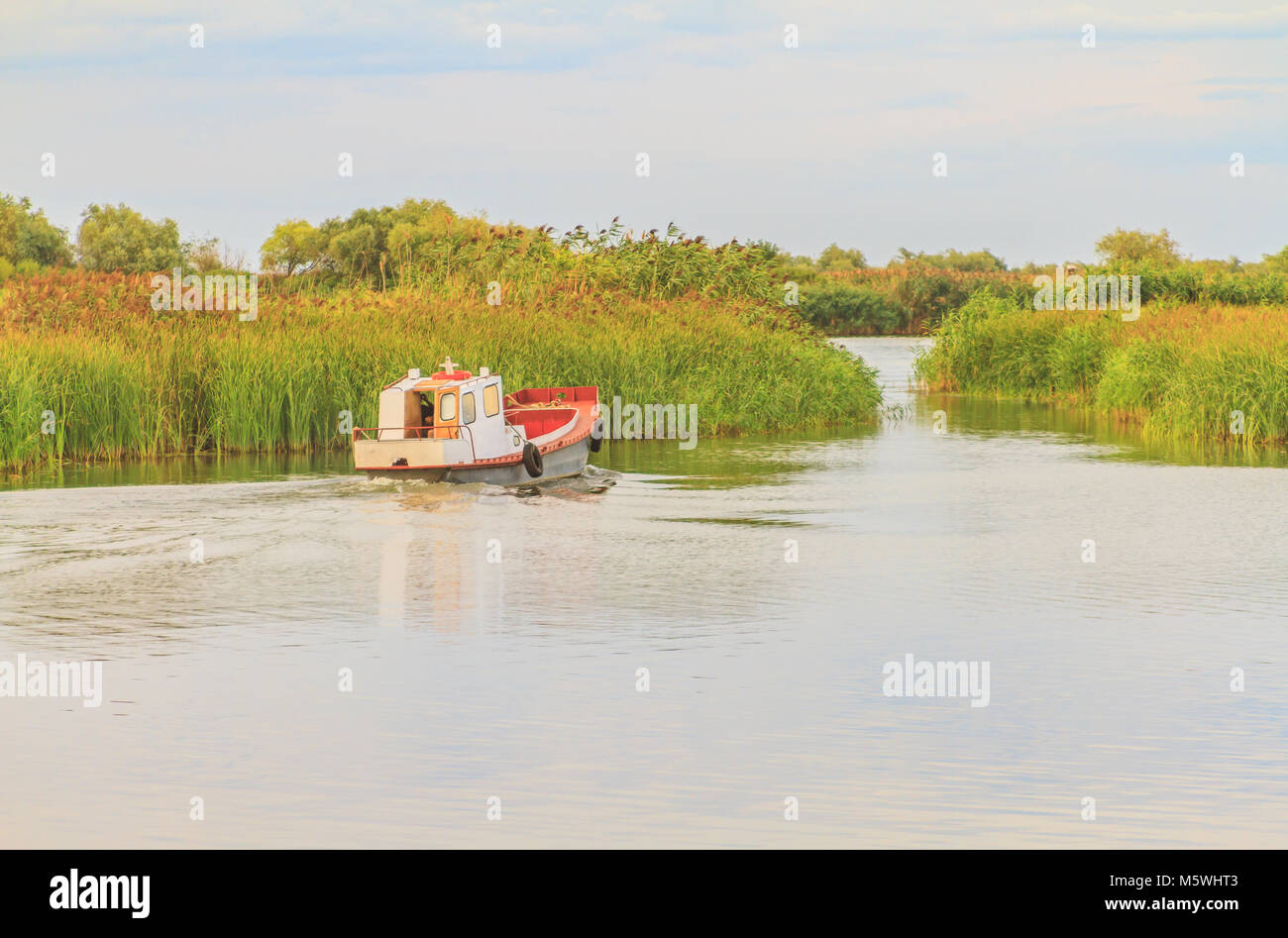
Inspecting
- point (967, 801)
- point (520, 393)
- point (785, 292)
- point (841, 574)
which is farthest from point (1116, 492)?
point (785, 292)

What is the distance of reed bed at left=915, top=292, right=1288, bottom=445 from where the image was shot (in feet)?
88.4

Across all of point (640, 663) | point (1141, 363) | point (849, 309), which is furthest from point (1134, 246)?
point (640, 663)

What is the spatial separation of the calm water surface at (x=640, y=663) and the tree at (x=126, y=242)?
36443 millimetres

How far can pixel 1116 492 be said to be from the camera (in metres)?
20.3

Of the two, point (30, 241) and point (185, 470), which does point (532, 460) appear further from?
point (30, 241)

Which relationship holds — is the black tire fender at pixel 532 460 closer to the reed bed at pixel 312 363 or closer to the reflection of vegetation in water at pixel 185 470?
the reflection of vegetation in water at pixel 185 470

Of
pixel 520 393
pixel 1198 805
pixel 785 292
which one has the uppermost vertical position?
pixel 785 292

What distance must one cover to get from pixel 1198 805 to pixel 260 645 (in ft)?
A: 21.6

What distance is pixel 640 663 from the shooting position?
10570 millimetres

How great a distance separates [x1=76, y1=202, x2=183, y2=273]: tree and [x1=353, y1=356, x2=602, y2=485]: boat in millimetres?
35574

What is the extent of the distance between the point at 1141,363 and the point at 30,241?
43528 millimetres

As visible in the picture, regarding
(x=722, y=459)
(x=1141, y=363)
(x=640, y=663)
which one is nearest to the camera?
(x=640, y=663)

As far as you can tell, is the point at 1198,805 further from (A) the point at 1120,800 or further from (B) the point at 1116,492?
(B) the point at 1116,492

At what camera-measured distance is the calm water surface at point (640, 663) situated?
7.46 metres
